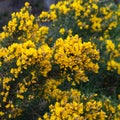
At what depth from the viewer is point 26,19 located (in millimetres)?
3754

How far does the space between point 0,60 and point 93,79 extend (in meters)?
1.49

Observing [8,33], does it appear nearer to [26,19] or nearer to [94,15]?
[26,19]

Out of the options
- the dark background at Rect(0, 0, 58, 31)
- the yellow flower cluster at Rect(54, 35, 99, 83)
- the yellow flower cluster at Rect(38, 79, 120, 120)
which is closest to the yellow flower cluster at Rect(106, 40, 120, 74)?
the yellow flower cluster at Rect(38, 79, 120, 120)

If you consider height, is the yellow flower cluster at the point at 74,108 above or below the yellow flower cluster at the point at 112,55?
below

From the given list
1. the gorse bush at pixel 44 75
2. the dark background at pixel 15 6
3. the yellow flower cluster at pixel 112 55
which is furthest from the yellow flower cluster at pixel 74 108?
the dark background at pixel 15 6

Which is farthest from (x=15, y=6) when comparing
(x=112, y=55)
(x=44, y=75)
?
(x=44, y=75)

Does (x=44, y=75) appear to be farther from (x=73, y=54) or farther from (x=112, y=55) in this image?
(x=112, y=55)

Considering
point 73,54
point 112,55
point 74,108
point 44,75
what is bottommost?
point 74,108

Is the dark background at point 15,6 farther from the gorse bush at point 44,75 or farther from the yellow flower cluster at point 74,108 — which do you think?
the yellow flower cluster at point 74,108

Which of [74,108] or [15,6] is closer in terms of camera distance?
[74,108]

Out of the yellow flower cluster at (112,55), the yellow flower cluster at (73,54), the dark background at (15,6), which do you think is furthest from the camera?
the dark background at (15,6)

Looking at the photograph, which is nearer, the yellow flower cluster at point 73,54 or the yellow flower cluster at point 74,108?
the yellow flower cluster at point 74,108

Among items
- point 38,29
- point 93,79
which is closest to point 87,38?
point 93,79

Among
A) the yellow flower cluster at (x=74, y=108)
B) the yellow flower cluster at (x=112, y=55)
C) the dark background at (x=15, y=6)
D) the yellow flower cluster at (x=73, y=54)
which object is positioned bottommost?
the yellow flower cluster at (x=74, y=108)
